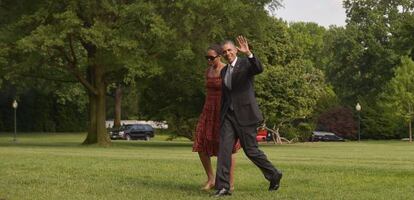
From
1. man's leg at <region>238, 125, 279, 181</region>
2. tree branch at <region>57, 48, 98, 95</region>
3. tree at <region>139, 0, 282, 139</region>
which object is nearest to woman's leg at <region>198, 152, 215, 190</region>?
man's leg at <region>238, 125, 279, 181</region>

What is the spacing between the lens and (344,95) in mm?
75750

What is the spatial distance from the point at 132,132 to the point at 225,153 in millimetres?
52444

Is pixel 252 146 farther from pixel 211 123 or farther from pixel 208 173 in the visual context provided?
pixel 208 173

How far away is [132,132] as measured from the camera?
6028 cm

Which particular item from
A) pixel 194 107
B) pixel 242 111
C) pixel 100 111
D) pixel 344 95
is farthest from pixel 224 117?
pixel 344 95

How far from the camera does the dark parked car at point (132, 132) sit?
59969 millimetres

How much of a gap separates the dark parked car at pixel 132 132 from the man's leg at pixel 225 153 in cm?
5180

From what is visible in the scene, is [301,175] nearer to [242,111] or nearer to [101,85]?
[242,111]

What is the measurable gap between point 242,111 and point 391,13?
228 feet

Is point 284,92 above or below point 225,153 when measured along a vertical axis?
above

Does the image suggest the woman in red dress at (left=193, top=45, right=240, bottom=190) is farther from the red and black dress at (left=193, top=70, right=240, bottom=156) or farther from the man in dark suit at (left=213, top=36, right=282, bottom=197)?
the man in dark suit at (left=213, top=36, right=282, bottom=197)

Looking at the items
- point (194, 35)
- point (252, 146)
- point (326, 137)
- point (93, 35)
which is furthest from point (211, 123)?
point (326, 137)

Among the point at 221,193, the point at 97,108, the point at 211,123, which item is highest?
the point at 97,108

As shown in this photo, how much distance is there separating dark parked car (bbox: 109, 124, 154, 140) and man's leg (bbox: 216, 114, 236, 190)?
51.8 metres
